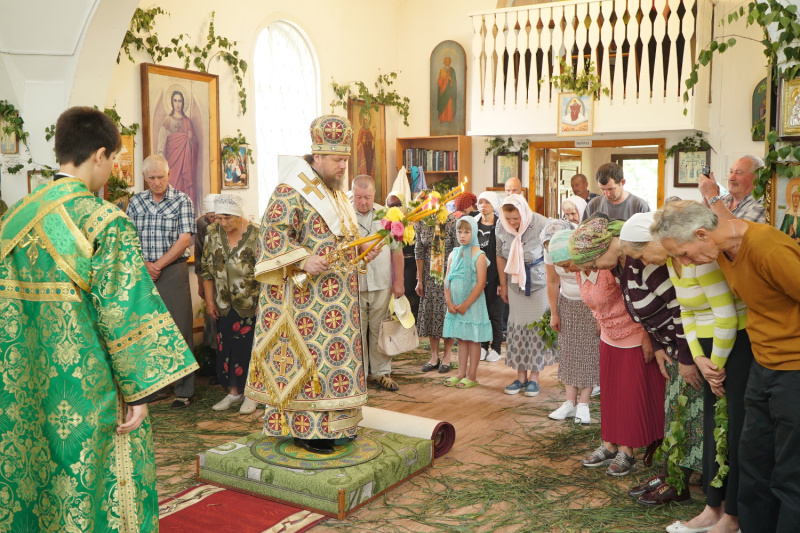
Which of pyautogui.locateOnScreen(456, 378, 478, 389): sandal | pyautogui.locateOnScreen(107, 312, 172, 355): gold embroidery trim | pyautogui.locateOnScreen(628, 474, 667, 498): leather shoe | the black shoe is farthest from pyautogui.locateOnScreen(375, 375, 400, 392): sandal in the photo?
pyautogui.locateOnScreen(107, 312, 172, 355): gold embroidery trim

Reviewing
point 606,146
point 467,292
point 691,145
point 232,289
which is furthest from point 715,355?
point 606,146

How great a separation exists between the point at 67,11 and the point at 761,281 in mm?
5580

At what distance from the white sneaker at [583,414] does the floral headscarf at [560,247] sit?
1.67 m

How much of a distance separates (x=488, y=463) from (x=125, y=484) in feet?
8.58

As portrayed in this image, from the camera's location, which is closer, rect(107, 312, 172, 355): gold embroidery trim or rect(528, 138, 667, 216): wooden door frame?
rect(107, 312, 172, 355): gold embroidery trim

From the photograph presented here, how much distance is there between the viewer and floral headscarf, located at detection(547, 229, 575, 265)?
13.8ft

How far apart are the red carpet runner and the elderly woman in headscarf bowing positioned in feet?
9.59

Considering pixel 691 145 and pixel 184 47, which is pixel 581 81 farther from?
pixel 184 47

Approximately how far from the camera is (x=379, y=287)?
654 cm

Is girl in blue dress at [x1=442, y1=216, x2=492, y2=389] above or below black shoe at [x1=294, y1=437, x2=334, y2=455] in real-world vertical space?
above

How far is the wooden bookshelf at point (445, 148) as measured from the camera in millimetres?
A: 11297

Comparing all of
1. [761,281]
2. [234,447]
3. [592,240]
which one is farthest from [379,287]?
[761,281]

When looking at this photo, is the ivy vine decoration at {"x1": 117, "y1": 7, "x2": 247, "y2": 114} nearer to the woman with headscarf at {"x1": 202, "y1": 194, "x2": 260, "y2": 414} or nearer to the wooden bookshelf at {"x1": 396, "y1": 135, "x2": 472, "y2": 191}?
the woman with headscarf at {"x1": 202, "y1": 194, "x2": 260, "y2": 414}

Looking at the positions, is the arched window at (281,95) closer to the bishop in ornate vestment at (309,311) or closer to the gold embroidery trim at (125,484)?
the bishop in ornate vestment at (309,311)
